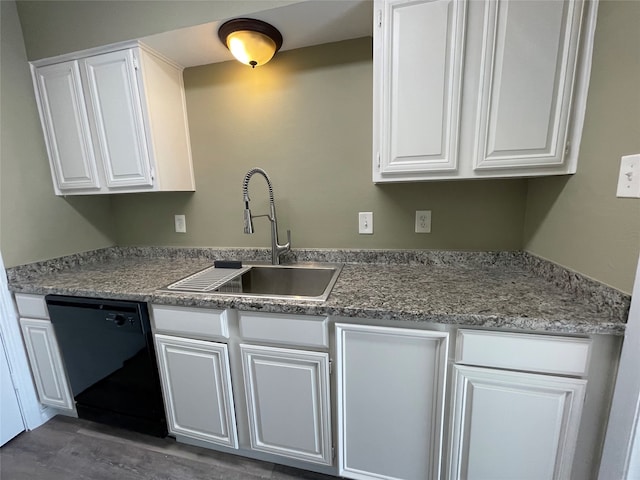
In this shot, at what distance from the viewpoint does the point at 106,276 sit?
155 cm

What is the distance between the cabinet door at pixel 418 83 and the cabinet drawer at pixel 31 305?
6.35 ft

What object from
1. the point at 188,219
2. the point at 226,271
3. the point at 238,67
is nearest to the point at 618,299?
the point at 226,271

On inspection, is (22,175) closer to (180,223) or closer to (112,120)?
(112,120)

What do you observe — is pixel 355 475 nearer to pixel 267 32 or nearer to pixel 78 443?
pixel 78 443

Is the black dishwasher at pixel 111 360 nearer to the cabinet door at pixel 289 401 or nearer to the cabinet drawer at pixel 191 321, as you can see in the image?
the cabinet drawer at pixel 191 321

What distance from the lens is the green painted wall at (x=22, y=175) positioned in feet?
4.88

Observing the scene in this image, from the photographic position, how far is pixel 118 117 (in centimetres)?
150

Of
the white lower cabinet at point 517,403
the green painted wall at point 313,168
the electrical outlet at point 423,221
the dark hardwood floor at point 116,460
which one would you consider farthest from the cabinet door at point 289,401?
the electrical outlet at point 423,221

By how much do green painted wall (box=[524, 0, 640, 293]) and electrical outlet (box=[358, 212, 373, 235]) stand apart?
0.85 meters

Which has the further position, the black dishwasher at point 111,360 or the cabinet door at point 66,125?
the cabinet door at point 66,125

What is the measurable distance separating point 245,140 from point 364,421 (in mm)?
1628

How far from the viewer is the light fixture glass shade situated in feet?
4.21

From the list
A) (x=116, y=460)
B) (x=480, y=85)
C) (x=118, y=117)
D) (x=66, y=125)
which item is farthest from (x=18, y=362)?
(x=480, y=85)

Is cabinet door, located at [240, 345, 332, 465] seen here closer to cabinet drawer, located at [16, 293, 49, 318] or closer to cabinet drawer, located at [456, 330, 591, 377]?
cabinet drawer, located at [456, 330, 591, 377]
